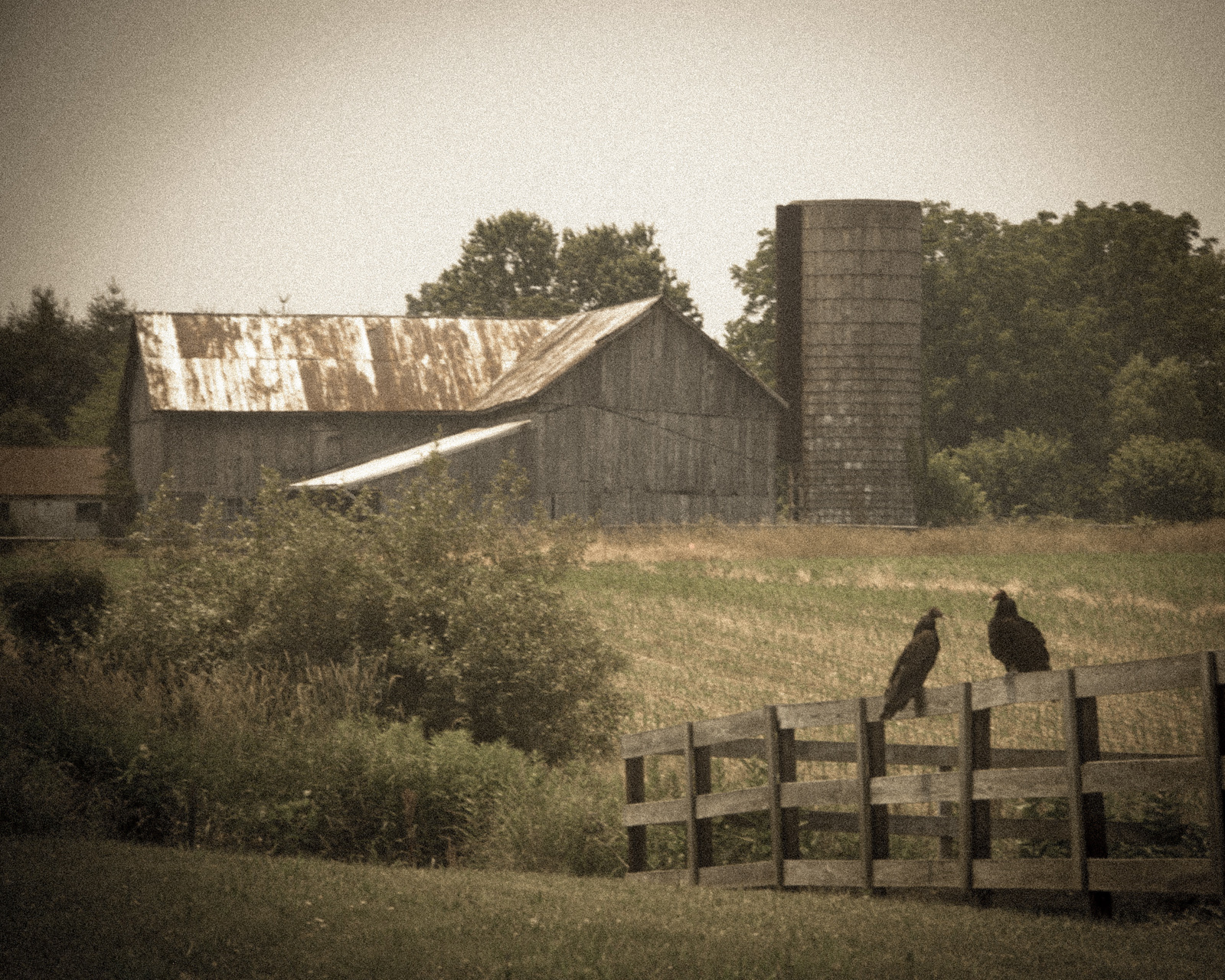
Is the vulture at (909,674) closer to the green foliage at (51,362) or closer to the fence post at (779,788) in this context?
the fence post at (779,788)

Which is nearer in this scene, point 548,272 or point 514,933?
point 514,933

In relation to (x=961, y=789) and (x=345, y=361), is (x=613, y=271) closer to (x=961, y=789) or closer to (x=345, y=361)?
(x=345, y=361)

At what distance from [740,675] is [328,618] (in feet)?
22.2

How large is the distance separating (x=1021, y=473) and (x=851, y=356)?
1687 cm

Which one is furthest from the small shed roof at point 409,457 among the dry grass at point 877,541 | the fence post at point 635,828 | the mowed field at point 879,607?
the fence post at point 635,828

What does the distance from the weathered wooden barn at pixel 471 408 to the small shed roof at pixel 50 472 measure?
70.3 ft

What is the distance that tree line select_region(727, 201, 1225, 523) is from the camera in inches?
2479

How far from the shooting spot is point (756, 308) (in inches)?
2817

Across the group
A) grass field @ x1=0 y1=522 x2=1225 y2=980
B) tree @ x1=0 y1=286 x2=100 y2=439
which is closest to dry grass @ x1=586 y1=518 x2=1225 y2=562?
grass field @ x1=0 y1=522 x2=1225 y2=980

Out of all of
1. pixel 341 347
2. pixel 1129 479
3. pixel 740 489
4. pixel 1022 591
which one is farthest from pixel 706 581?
pixel 1129 479

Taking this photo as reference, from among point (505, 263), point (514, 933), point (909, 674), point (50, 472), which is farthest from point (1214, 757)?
point (505, 263)

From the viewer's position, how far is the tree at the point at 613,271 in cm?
7512

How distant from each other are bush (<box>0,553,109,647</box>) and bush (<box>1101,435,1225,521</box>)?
38736 mm

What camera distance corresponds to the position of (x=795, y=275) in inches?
1946
